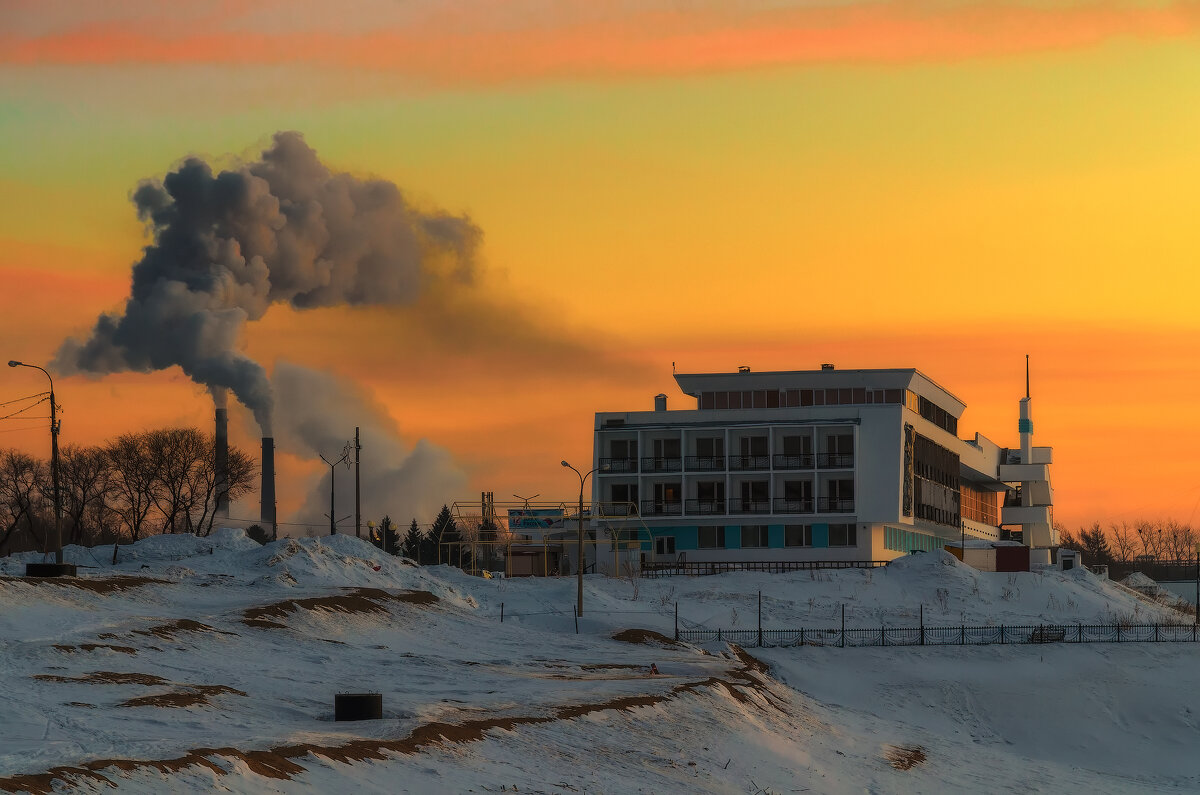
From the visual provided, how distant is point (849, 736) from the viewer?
45.2m

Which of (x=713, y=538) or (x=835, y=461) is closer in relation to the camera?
(x=713, y=538)

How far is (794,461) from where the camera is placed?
98.9 m

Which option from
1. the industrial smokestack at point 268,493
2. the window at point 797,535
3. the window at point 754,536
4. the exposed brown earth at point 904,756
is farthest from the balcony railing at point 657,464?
the exposed brown earth at point 904,756

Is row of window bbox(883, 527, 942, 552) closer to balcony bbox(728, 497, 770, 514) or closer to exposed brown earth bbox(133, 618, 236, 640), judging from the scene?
balcony bbox(728, 497, 770, 514)

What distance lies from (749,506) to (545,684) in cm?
5811

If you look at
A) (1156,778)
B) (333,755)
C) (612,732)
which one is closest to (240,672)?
(612,732)

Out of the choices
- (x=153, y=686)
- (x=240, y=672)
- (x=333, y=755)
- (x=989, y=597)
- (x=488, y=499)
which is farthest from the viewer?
(x=488, y=499)

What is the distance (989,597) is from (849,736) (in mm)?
34232

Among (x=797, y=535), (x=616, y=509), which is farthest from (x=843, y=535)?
(x=616, y=509)

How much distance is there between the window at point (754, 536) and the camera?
97.7m

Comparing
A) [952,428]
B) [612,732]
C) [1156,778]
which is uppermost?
[952,428]

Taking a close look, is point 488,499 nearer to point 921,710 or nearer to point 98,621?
point 921,710

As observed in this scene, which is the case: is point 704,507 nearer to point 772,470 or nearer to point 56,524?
point 772,470

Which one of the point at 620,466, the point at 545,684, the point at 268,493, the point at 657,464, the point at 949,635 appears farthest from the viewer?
the point at 268,493
